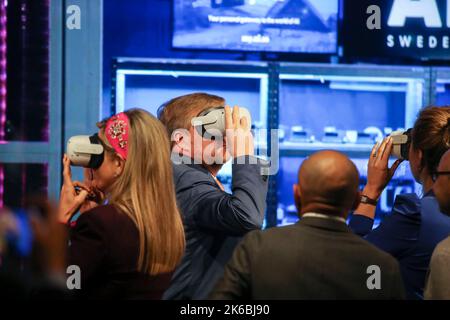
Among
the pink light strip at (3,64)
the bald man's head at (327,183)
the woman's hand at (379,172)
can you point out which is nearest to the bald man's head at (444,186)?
the woman's hand at (379,172)

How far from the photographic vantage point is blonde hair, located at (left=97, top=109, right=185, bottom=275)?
6.16 ft

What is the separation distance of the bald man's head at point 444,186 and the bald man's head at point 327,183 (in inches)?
17.8

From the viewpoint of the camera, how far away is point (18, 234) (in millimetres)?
1178

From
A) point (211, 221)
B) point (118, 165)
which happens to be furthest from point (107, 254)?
point (211, 221)

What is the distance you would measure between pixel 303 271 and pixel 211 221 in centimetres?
52

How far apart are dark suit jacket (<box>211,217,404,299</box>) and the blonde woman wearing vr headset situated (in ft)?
0.90

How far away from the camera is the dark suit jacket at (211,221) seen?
210cm

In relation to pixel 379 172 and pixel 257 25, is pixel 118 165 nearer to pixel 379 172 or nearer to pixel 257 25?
pixel 379 172

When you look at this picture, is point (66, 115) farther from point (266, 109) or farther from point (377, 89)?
point (377, 89)

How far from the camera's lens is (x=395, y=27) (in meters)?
3.87

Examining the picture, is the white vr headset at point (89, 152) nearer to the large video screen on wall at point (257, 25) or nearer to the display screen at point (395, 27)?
the large video screen on wall at point (257, 25)
